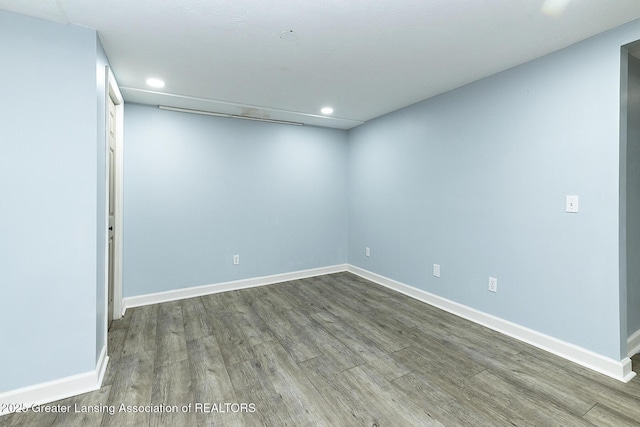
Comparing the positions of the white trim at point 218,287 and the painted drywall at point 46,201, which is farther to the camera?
the white trim at point 218,287

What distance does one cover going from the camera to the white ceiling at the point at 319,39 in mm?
1673

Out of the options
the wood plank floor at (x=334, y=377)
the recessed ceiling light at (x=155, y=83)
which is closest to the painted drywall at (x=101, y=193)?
the wood plank floor at (x=334, y=377)

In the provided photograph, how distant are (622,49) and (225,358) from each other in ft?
11.5

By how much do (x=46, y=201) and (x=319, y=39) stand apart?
6.57 ft

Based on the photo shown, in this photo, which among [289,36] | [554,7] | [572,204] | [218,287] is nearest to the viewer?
[554,7]

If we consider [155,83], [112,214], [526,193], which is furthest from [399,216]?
[112,214]

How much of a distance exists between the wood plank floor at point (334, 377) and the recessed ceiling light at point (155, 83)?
2301mm

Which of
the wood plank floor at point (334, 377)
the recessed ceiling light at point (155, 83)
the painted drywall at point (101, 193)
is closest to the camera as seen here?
the wood plank floor at point (334, 377)

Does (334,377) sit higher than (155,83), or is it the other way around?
(155,83)

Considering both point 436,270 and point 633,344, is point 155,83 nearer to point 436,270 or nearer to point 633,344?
point 436,270

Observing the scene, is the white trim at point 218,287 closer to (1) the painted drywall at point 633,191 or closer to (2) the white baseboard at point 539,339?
(2) the white baseboard at point 539,339

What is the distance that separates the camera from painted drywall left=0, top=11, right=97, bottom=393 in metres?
1.66

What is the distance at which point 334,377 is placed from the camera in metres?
1.98

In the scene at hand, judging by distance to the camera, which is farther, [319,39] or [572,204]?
[572,204]
